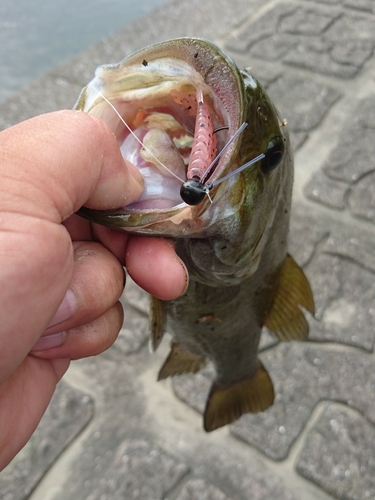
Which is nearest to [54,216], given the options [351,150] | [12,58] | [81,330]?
[81,330]

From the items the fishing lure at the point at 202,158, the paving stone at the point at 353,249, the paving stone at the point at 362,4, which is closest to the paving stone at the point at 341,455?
the paving stone at the point at 353,249

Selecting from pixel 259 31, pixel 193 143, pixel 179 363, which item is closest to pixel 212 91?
pixel 193 143

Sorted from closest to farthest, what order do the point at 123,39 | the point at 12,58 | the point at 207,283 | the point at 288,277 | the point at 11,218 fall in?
the point at 11,218 → the point at 207,283 → the point at 288,277 → the point at 123,39 → the point at 12,58

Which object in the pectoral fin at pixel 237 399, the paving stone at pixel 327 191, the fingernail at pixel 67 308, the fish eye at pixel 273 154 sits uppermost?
the fish eye at pixel 273 154

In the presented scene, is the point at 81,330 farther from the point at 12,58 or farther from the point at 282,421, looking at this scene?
the point at 12,58

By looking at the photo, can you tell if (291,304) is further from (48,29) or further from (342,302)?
(48,29)

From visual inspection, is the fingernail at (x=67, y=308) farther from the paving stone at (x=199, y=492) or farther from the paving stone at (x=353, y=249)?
the paving stone at (x=353, y=249)
